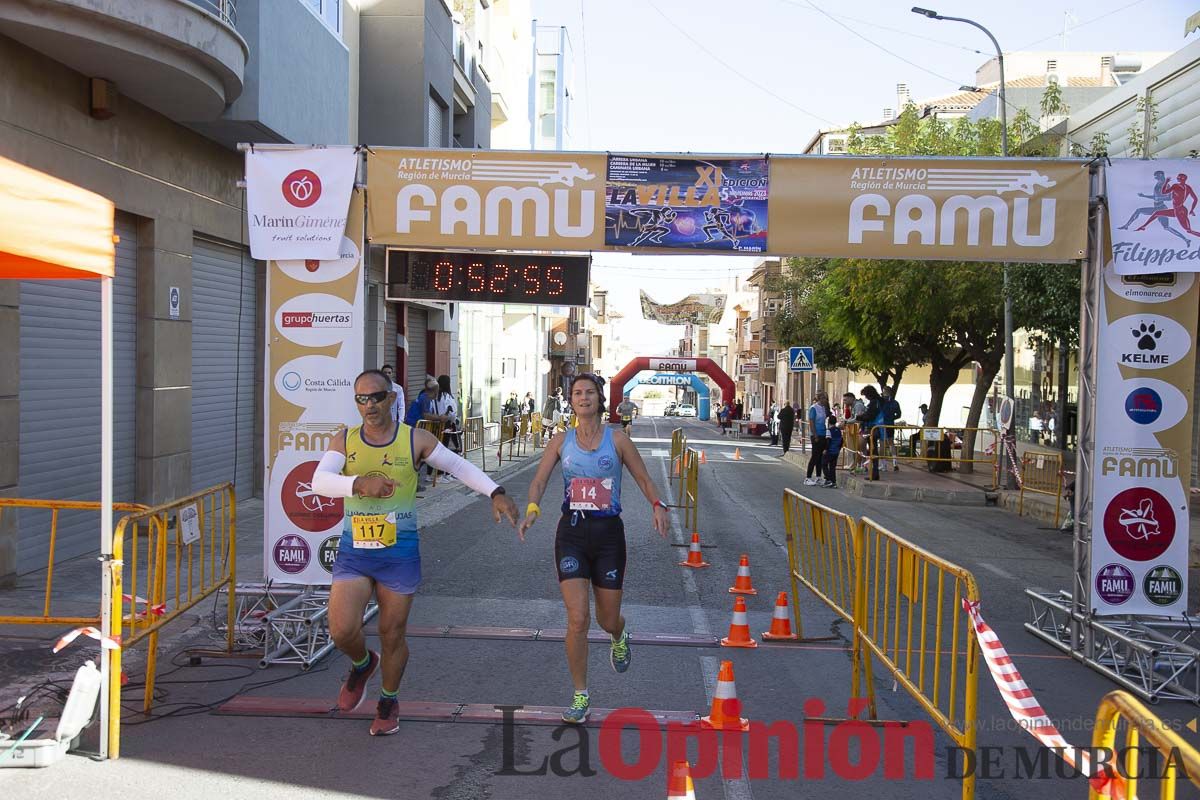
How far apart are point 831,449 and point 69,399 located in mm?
15698

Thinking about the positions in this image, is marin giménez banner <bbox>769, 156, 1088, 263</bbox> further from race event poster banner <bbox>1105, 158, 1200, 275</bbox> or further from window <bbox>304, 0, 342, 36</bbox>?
window <bbox>304, 0, 342, 36</bbox>

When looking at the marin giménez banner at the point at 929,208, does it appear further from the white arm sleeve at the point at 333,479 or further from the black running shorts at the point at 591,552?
the white arm sleeve at the point at 333,479

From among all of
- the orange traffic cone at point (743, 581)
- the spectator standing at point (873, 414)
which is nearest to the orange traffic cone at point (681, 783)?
the orange traffic cone at point (743, 581)

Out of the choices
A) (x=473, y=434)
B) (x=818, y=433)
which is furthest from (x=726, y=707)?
(x=473, y=434)

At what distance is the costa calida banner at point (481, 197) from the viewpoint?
8.09m

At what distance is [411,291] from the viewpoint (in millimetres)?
11031

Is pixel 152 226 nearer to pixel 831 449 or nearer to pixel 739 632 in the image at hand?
pixel 739 632

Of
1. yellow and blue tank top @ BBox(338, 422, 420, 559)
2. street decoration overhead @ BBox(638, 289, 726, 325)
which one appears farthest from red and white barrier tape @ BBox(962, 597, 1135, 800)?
street decoration overhead @ BBox(638, 289, 726, 325)

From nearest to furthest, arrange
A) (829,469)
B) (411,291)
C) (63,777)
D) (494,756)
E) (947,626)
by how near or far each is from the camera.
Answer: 1. (63,777)
2. (494,756)
3. (947,626)
4. (411,291)
5. (829,469)

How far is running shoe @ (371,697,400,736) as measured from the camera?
576 cm

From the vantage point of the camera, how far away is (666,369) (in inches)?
2311

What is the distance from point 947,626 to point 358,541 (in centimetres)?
567

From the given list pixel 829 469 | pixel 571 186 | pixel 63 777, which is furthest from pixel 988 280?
pixel 63 777

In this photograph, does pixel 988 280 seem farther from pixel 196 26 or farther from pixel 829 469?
pixel 196 26
